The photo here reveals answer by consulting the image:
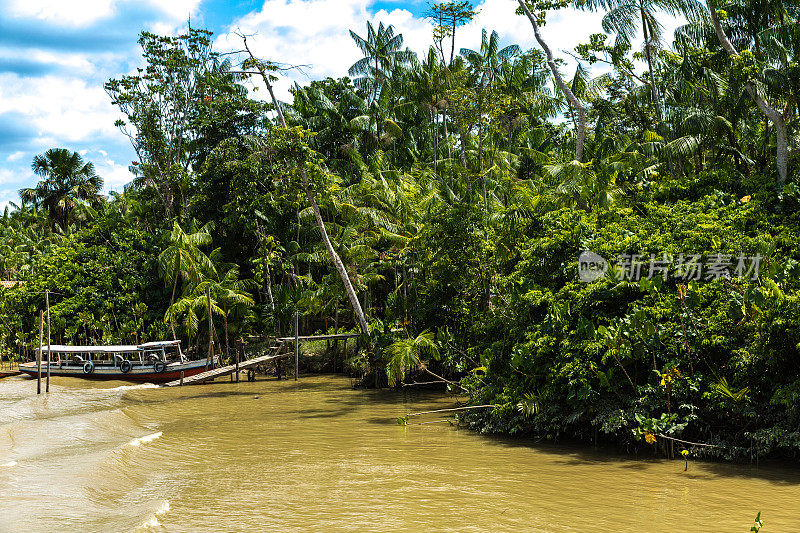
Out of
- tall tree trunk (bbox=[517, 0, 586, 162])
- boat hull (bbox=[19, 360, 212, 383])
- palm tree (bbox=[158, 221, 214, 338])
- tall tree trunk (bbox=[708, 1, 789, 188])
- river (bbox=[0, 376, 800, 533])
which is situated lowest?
river (bbox=[0, 376, 800, 533])

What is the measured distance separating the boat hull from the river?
305 inches

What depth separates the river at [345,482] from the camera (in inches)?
332

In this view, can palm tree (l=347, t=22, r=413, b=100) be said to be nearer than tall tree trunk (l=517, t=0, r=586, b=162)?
No

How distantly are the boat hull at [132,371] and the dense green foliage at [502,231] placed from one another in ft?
7.72

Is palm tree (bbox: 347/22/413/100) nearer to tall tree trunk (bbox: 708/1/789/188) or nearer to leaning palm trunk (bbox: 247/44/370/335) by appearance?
leaning palm trunk (bbox: 247/44/370/335)

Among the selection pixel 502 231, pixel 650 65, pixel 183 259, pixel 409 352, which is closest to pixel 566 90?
pixel 650 65

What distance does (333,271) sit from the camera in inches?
985

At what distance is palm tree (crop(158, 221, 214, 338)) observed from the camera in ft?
88.0

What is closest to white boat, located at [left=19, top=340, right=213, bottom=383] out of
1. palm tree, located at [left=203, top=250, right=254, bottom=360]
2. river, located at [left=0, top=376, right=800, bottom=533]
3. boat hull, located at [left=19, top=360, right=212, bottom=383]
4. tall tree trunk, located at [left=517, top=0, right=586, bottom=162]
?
boat hull, located at [left=19, top=360, right=212, bottom=383]

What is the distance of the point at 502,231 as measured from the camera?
16.8 metres

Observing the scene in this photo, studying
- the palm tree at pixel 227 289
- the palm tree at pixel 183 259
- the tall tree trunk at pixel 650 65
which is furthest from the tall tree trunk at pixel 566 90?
the palm tree at pixel 183 259

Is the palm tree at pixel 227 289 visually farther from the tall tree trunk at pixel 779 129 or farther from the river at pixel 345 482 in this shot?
the tall tree trunk at pixel 779 129

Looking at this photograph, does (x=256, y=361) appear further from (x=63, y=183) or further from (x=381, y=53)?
(x=63, y=183)

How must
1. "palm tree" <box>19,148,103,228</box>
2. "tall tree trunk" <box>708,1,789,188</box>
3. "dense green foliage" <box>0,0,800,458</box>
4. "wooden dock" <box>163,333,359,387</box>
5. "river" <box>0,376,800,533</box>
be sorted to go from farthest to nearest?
"palm tree" <box>19,148,103,228</box> → "wooden dock" <box>163,333,359,387</box> → "tall tree trunk" <box>708,1,789,188</box> → "dense green foliage" <box>0,0,800,458</box> → "river" <box>0,376,800,533</box>
